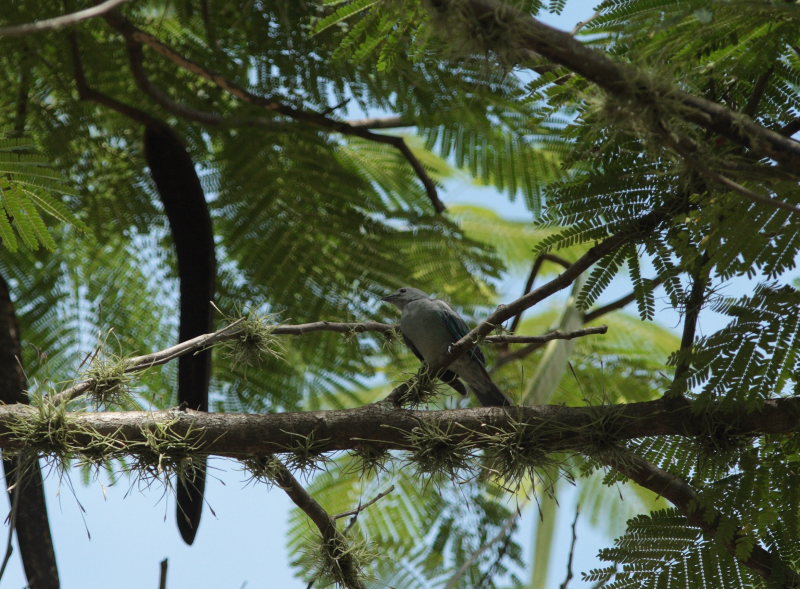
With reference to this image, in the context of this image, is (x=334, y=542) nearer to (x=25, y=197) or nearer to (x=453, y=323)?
(x=453, y=323)

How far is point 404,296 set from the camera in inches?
205

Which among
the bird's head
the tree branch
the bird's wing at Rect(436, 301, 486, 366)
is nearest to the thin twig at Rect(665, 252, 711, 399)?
the tree branch

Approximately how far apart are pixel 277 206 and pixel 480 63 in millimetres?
3359

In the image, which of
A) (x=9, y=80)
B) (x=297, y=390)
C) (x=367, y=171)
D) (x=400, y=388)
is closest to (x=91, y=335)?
(x=297, y=390)

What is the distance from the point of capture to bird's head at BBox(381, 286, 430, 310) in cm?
512

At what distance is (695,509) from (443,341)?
6.30 ft

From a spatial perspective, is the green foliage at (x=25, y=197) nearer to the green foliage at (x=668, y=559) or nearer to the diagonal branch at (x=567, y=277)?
the diagonal branch at (x=567, y=277)

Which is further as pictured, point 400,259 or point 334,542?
point 400,259

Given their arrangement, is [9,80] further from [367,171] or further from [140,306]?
[367,171]

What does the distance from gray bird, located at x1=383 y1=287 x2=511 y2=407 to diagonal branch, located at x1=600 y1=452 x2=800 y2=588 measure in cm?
128

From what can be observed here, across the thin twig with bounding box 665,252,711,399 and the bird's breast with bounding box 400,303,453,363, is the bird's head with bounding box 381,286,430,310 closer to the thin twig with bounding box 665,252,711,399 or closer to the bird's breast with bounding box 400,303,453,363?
the bird's breast with bounding box 400,303,453,363

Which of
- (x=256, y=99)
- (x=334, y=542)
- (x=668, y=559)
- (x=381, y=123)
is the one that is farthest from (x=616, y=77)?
(x=381, y=123)

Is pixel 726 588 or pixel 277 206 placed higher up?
pixel 277 206

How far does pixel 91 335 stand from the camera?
5465 mm
